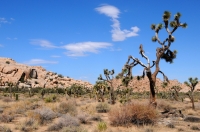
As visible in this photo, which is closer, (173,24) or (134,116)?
(134,116)

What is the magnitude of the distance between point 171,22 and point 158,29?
3.80ft

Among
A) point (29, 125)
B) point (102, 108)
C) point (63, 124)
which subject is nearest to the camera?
point (63, 124)

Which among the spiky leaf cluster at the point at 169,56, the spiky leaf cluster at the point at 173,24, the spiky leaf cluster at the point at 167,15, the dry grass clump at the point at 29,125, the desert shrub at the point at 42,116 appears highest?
the spiky leaf cluster at the point at 167,15

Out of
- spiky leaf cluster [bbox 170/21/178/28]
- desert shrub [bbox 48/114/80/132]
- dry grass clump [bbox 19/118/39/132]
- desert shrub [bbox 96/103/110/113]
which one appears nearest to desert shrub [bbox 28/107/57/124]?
dry grass clump [bbox 19/118/39/132]

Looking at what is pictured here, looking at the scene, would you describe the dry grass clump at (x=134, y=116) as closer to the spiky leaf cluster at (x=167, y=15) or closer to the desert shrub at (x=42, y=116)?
the desert shrub at (x=42, y=116)

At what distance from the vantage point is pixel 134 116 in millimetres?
13461

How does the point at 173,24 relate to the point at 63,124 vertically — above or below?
above

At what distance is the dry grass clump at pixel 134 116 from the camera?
43.6ft

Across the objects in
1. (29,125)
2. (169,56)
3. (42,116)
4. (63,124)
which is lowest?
(29,125)

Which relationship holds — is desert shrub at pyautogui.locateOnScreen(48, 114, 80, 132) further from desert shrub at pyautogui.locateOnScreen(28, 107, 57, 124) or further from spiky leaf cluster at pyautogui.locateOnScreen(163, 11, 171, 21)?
spiky leaf cluster at pyautogui.locateOnScreen(163, 11, 171, 21)

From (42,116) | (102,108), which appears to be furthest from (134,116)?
(102,108)

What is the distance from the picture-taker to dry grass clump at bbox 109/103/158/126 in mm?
13289

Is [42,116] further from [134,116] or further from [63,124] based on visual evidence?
[134,116]

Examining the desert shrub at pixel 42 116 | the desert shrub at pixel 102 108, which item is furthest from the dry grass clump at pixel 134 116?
the desert shrub at pixel 102 108
